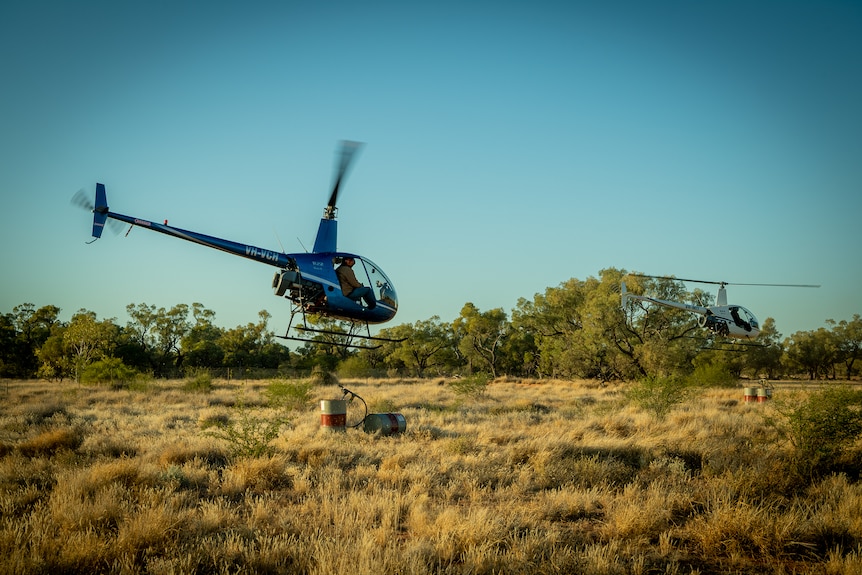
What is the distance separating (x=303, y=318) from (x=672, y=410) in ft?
52.6

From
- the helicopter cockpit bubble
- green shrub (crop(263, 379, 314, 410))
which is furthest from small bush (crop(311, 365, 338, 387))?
the helicopter cockpit bubble

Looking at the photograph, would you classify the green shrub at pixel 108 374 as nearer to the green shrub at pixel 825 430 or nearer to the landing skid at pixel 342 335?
the landing skid at pixel 342 335

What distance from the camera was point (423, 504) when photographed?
8336mm

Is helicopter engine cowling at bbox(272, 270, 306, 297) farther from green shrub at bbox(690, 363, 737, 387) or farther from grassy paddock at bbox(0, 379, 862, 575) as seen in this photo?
green shrub at bbox(690, 363, 737, 387)

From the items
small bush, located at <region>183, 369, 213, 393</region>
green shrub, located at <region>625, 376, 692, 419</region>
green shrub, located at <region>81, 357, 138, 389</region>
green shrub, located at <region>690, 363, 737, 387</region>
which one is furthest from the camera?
green shrub, located at <region>690, 363, 737, 387</region>

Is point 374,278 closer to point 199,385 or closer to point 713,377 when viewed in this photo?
point 199,385

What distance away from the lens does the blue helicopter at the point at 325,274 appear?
11047 millimetres

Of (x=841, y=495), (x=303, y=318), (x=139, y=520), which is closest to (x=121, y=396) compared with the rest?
(x=303, y=318)

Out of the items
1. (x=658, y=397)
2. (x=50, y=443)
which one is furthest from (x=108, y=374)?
(x=658, y=397)

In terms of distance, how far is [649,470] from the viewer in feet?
36.4

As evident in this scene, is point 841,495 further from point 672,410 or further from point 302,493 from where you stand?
point 672,410

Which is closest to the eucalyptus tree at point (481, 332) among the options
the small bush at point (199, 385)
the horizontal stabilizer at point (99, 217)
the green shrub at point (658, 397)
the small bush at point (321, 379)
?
the small bush at point (321, 379)

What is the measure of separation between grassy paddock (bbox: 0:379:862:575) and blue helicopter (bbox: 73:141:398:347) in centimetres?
312

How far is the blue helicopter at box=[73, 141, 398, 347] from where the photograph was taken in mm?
11047
